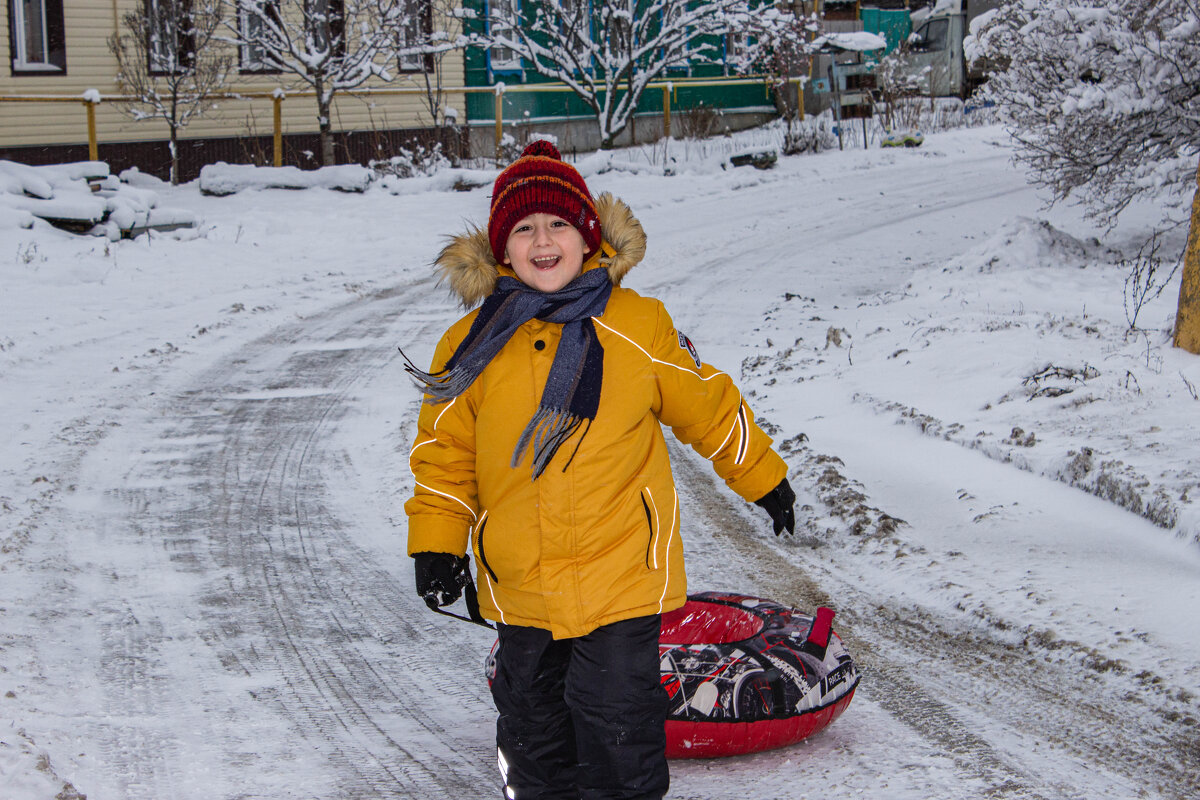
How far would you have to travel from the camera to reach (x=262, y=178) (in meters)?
17.1

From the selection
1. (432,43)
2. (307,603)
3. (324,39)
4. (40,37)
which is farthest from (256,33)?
(307,603)

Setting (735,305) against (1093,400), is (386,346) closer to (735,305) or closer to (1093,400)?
(735,305)

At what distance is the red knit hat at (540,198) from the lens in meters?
2.79

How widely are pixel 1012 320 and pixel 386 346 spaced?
4430 mm

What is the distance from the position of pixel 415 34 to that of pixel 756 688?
20.9 m

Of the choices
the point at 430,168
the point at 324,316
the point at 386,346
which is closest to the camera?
the point at 386,346

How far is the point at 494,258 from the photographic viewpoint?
2895 millimetres

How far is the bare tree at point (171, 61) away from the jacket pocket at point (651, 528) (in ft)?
59.3

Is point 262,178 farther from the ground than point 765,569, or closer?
farther from the ground

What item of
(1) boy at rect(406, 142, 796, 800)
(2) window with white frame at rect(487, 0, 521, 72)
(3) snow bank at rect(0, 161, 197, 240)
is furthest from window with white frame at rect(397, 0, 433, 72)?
(1) boy at rect(406, 142, 796, 800)

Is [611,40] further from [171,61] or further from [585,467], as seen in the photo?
[585,467]

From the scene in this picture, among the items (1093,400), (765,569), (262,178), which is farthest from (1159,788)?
(262,178)

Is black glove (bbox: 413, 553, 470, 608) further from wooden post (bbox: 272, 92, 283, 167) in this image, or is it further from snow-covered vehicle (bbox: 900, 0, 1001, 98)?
snow-covered vehicle (bbox: 900, 0, 1001, 98)

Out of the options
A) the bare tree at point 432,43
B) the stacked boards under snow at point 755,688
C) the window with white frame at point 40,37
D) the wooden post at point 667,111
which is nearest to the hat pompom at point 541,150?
the stacked boards under snow at point 755,688
